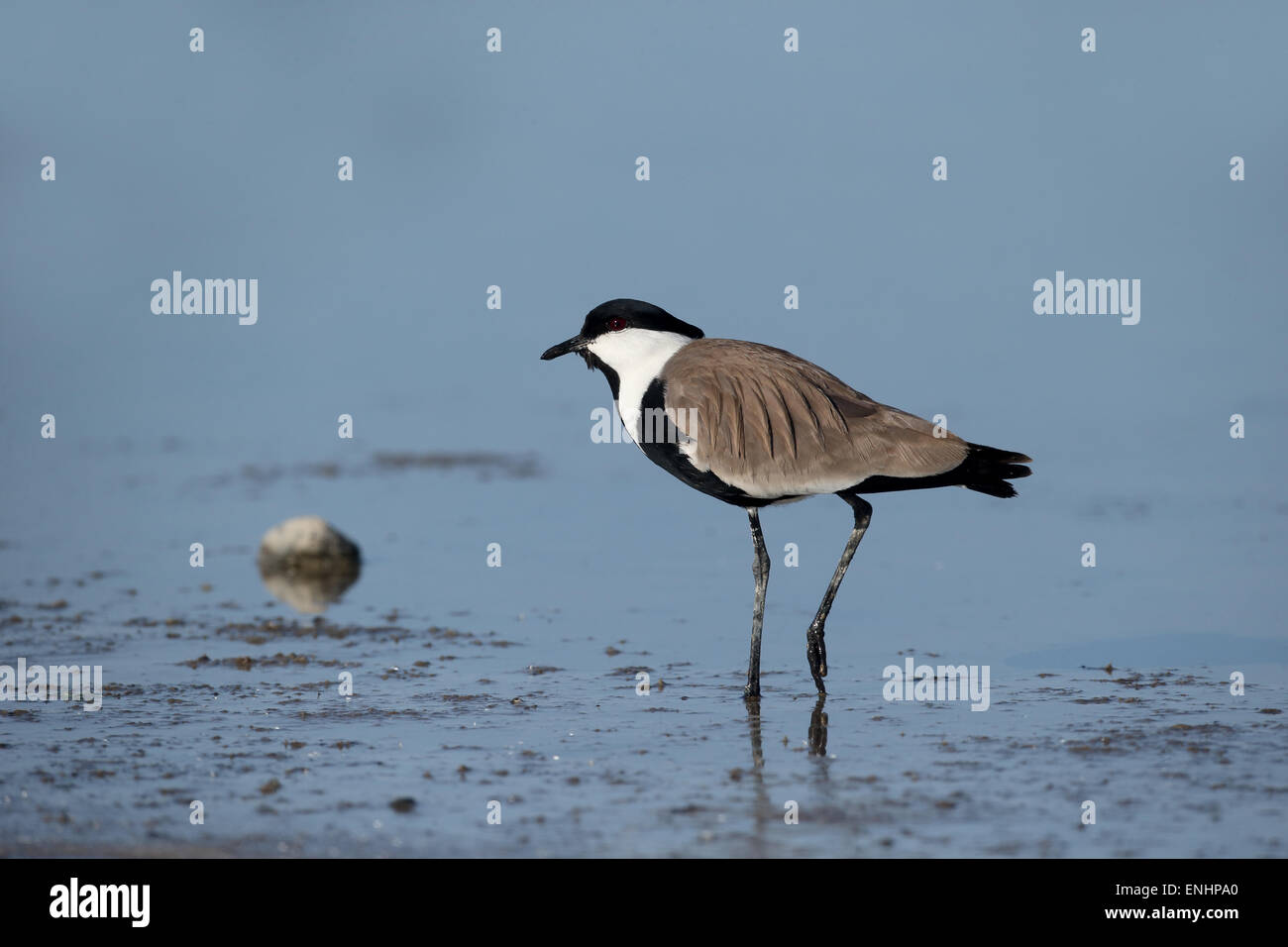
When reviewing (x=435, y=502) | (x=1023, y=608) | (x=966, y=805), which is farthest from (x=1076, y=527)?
(x=966, y=805)

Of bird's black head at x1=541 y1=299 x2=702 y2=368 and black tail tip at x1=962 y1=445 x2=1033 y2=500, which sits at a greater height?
bird's black head at x1=541 y1=299 x2=702 y2=368

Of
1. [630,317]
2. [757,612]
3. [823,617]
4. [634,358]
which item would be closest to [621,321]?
[630,317]

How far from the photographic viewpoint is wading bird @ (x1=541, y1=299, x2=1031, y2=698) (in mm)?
8086

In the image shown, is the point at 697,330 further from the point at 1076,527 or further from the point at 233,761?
the point at 1076,527

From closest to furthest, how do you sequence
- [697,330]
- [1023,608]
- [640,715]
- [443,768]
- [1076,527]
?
[443,768] → [640,715] → [697,330] → [1023,608] → [1076,527]

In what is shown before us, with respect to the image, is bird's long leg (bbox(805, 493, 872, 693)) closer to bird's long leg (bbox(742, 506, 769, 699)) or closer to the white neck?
bird's long leg (bbox(742, 506, 769, 699))

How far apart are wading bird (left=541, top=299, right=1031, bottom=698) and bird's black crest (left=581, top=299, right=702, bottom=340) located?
0.13 meters

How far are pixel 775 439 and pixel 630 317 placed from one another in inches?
45.2

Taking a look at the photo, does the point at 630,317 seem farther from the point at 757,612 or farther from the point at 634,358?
the point at 757,612

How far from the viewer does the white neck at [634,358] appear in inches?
335

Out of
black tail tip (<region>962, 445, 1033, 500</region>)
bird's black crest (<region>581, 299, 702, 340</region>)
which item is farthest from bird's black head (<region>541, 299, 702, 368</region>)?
black tail tip (<region>962, 445, 1033, 500</region>)

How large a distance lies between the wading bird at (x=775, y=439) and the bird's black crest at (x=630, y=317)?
0.44 ft

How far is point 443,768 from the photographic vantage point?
662 cm

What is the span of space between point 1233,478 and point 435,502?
7.20 metres
